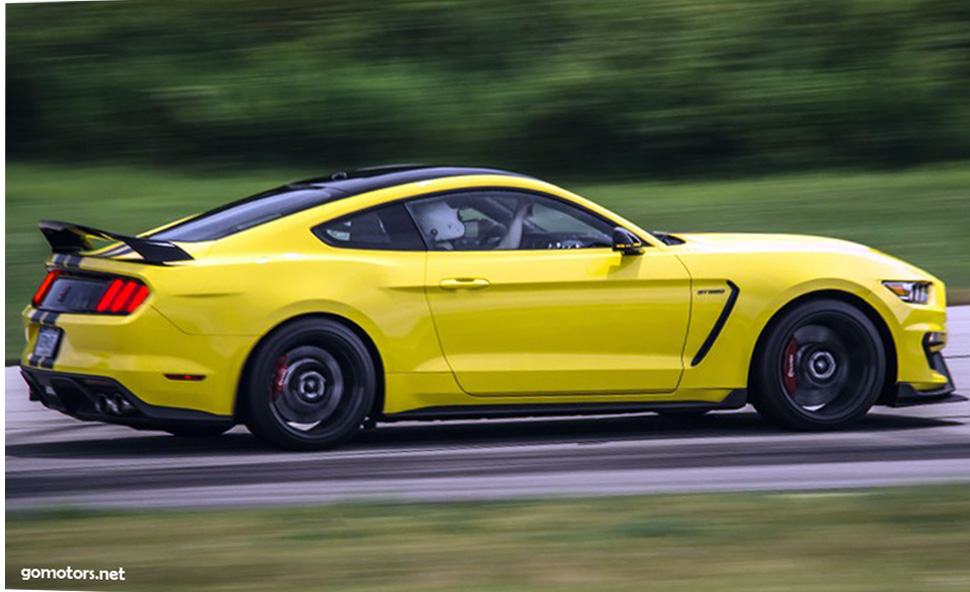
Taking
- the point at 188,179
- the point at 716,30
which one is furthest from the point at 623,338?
the point at 188,179

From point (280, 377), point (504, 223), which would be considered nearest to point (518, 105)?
point (504, 223)

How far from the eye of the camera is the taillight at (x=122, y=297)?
702 cm

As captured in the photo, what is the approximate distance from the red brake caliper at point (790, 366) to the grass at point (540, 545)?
4.69 ft

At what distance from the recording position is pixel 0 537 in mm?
6113

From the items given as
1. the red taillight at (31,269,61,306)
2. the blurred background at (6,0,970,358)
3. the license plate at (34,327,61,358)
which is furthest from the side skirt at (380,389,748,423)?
the blurred background at (6,0,970,358)

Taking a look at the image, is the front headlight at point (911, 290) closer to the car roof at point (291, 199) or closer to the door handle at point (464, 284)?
the car roof at point (291, 199)

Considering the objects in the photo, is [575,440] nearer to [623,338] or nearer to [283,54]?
[623,338]

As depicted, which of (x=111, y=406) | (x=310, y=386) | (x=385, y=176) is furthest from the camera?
(x=385, y=176)

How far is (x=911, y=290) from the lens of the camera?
8.09 meters

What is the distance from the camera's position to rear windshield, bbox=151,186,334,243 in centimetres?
744

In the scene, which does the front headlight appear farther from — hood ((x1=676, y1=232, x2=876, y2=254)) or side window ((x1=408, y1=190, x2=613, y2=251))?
side window ((x1=408, y1=190, x2=613, y2=251))

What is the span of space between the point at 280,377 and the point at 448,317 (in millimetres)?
786

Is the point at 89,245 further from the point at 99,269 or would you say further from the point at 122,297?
the point at 122,297

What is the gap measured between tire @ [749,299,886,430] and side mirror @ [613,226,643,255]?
76 centimetres
